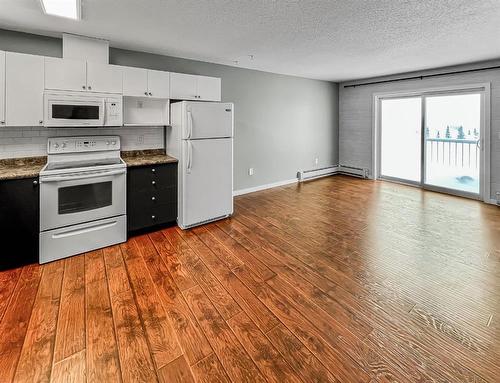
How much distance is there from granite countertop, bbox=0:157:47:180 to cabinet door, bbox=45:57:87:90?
34.1 inches

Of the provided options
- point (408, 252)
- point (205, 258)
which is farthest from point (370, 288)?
point (205, 258)

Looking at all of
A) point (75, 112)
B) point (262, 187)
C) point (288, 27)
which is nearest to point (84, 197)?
point (75, 112)

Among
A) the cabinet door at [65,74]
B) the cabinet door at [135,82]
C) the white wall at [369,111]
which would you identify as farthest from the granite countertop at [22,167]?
the white wall at [369,111]

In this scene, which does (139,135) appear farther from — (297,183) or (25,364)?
(297,183)

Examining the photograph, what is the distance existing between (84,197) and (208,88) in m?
2.27

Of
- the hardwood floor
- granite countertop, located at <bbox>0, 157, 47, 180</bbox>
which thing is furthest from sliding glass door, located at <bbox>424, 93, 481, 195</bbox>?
granite countertop, located at <bbox>0, 157, 47, 180</bbox>

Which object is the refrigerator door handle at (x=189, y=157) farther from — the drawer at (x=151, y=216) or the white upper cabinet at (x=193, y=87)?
the white upper cabinet at (x=193, y=87)

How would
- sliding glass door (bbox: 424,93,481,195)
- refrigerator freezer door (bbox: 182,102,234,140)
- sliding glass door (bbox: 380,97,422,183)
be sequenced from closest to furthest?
refrigerator freezer door (bbox: 182,102,234,140) → sliding glass door (bbox: 424,93,481,195) → sliding glass door (bbox: 380,97,422,183)

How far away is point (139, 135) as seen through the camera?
3.96 meters

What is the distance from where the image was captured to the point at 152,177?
137 inches

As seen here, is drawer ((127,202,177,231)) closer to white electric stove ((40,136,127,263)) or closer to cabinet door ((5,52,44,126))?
white electric stove ((40,136,127,263))

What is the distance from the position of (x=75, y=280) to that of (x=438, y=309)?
295cm

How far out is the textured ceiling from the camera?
2541 millimetres

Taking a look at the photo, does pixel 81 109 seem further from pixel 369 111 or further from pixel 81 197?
pixel 369 111
